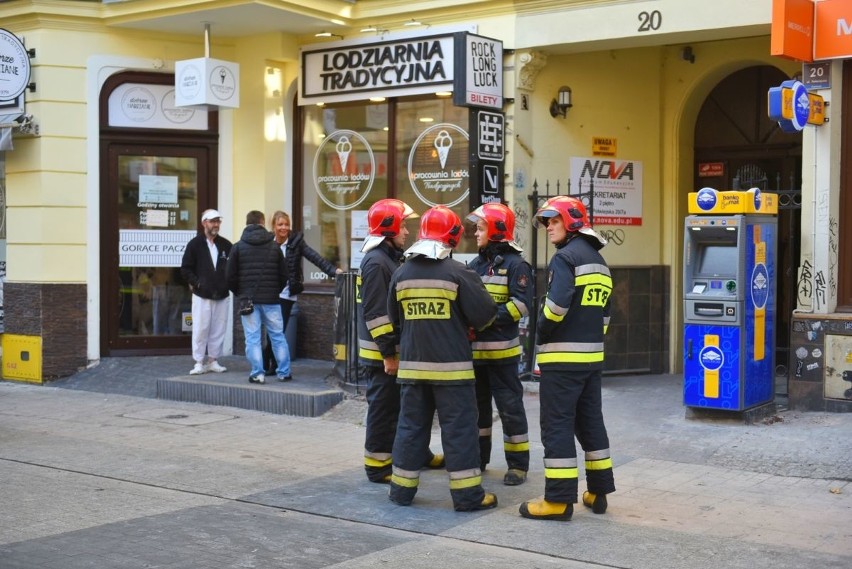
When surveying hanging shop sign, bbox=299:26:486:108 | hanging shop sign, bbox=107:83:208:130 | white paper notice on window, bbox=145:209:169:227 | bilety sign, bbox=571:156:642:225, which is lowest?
white paper notice on window, bbox=145:209:169:227

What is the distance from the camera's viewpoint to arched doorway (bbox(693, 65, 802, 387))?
39.6 feet

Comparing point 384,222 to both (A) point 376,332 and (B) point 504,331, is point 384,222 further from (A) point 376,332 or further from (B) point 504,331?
(B) point 504,331

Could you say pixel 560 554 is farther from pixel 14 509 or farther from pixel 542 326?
pixel 14 509

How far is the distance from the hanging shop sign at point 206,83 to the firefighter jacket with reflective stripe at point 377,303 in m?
5.40

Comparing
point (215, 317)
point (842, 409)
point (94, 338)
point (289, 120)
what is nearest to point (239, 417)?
point (215, 317)

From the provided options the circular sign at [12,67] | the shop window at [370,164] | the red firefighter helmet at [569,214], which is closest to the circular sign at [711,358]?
the red firefighter helmet at [569,214]

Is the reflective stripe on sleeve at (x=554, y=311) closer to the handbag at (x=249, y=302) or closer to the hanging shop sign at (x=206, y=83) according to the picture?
the handbag at (x=249, y=302)

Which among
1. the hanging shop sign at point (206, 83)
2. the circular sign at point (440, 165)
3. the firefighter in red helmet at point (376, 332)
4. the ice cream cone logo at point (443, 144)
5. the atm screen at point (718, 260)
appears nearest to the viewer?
the firefighter in red helmet at point (376, 332)

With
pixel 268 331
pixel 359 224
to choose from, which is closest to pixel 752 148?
pixel 359 224

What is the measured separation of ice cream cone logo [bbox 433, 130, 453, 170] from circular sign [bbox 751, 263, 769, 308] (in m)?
4.00

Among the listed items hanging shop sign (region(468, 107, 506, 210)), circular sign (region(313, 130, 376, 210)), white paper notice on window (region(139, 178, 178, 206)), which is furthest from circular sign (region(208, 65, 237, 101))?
hanging shop sign (region(468, 107, 506, 210))

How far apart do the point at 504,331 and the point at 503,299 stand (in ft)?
0.73

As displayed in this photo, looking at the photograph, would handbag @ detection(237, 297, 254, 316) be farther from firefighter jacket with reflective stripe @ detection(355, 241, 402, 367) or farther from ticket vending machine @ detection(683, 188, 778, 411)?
ticket vending machine @ detection(683, 188, 778, 411)

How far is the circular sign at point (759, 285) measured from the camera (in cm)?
930
